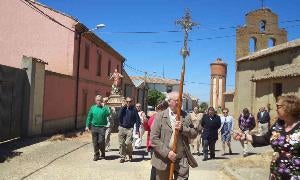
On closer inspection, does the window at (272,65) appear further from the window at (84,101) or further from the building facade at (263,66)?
the window at (84,101)

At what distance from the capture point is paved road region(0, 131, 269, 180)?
1039 cm

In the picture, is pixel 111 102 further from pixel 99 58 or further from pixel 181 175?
pixel 181 175

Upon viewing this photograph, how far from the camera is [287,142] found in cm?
480

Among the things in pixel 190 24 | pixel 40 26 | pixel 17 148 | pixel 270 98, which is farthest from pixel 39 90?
pixel 270 98

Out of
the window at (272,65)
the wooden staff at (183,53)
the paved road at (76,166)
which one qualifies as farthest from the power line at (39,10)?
the wooden staff at (183,53)

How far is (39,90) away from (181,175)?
42.5 ft

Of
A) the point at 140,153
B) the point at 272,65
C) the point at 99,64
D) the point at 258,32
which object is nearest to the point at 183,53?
the point at 140,153

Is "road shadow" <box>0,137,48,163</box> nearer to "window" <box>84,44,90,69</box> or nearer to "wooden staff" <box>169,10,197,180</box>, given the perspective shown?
"wooden staff" <box>169,10,197,180</box>

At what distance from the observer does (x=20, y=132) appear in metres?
16.8

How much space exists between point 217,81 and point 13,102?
51.3 m

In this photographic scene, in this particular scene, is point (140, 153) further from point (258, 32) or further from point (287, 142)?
point (258, 32)

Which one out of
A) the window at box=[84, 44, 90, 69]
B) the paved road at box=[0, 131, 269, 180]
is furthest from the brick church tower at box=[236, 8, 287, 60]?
the paved road at box=[0, 131, 269, 180]

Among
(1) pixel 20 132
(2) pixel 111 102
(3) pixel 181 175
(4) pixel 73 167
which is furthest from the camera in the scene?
(2) pixel 111 102

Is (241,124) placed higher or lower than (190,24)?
lower
